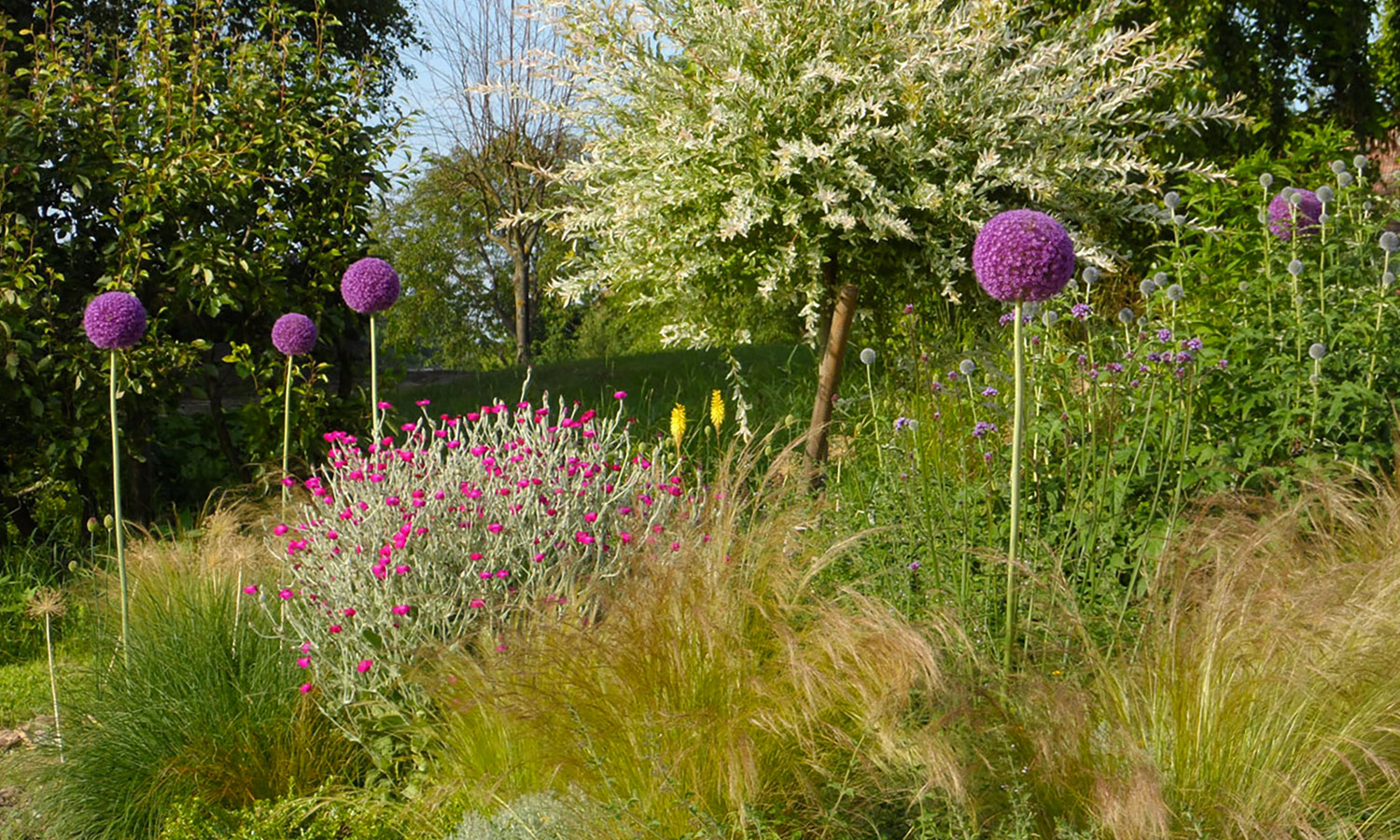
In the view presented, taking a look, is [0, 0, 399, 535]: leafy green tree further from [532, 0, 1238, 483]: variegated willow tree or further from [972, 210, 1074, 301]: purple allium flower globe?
[972, 210, 1074, 301]: purple allium flower globe

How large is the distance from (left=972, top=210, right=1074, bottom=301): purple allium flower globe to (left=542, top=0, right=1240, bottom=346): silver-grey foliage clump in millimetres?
2029

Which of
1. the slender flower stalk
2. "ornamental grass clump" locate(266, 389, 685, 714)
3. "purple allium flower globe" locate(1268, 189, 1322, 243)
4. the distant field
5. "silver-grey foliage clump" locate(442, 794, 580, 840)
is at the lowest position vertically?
"silver-grey foliage clump" locate(442, 794, 580, 840)

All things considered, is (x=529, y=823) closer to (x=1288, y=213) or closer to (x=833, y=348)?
(x=833, y=348)

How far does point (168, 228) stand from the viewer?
5.92 metres

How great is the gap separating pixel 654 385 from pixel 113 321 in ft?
20.4

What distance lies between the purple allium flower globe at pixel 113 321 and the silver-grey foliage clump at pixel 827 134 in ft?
6.61

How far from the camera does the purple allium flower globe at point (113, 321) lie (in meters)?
3.52

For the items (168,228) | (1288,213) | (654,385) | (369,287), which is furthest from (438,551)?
(654,385)

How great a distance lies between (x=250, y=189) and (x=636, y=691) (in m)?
4.42

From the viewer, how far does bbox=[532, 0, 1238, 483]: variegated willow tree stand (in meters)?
4.71

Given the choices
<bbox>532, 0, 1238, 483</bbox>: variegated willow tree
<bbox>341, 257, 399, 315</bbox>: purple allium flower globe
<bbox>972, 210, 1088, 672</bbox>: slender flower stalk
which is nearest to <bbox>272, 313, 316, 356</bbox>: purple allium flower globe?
<bbox>341, 257, 399, 315</bbox>: purple allium flower globe

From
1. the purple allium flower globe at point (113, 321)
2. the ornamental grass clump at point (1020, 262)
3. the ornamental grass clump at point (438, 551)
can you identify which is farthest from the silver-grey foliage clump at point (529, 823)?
the purple allium flower globe at point (113, 321)

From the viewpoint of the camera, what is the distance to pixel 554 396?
9141 mm

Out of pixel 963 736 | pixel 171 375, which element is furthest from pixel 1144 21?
pixel 963 736
